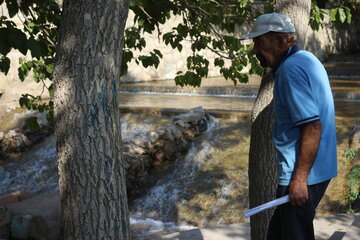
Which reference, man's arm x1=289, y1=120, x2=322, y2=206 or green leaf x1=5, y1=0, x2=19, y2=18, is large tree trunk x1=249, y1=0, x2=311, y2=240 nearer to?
man's arm x1=289, y1=120, x2=322, y2=206

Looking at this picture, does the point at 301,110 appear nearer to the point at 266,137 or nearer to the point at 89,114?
the point at 89,114

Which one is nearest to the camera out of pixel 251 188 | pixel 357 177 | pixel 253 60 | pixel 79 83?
pixel 79 83

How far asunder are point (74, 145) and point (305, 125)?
124 cm

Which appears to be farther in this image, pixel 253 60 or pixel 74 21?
pixel 253 60

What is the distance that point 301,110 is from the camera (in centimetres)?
263

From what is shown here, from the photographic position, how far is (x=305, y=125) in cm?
265

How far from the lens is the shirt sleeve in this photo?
2.63 meters

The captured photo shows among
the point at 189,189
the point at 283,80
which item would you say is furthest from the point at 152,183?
the point at 283,80

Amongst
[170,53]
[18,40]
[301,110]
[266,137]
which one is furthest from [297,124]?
[170,53]

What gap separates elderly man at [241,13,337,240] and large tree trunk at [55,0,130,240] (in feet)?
2.65

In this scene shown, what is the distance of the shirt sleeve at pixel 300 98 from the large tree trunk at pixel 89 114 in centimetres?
102

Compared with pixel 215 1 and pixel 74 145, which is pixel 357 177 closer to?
pixel 215 1

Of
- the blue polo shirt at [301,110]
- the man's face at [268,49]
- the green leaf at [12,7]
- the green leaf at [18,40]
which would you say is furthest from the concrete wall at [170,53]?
the blue polo shirt at [301,110]

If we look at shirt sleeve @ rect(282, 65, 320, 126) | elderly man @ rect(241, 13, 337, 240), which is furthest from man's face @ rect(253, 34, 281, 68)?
shirt sleeve @ rect(282, 65, 320, 126)
